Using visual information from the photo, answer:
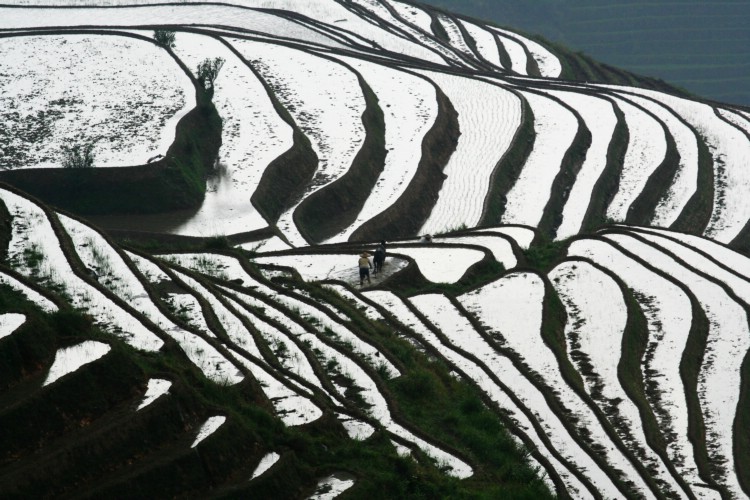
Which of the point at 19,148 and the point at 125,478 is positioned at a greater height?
the point at 19,148

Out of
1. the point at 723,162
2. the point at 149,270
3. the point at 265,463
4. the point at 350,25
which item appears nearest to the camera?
the point at 265,463

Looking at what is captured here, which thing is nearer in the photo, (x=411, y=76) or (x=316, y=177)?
(x=316, y=177)

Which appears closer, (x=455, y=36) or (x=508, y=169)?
(x=508, y=169)

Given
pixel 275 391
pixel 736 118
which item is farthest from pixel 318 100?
pixel 275 391

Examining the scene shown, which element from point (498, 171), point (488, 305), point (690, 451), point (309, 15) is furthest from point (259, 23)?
point (690, 451)

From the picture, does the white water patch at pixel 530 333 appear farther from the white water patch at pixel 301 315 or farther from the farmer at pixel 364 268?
the white water patch at pixel 301 315

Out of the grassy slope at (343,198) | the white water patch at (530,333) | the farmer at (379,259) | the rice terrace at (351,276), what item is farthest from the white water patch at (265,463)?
the grassy slope at (343,198)

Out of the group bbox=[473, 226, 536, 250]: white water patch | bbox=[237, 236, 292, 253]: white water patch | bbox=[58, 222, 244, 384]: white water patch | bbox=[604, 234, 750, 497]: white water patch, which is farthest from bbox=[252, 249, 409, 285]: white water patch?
bbox=[604, 234, 750, 497]: white water patch

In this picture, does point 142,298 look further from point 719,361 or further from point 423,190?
point 423,190

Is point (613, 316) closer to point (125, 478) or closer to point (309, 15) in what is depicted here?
point (125, 478)
